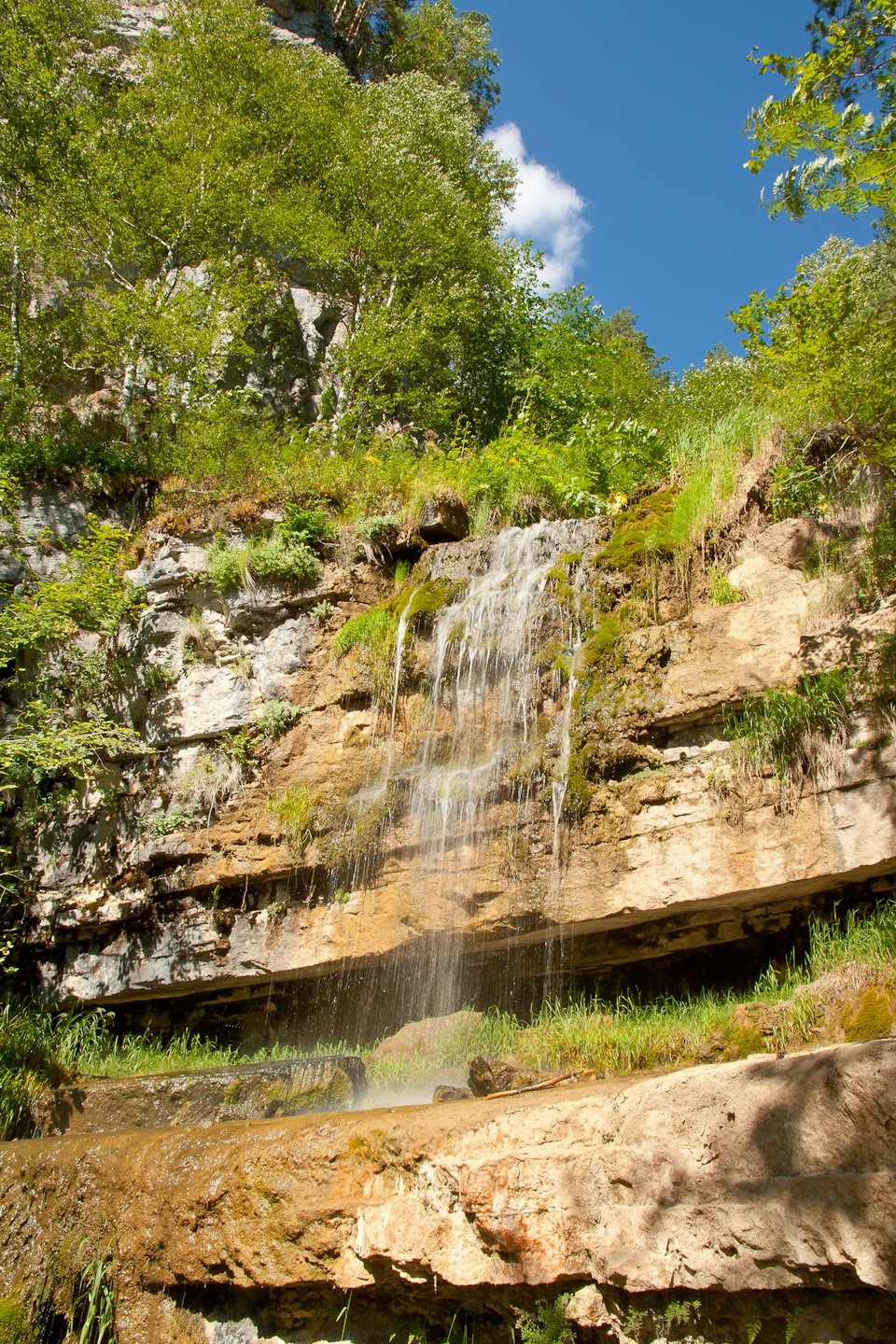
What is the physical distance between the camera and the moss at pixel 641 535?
8695mm

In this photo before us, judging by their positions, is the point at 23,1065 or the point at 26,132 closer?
the point at 23,1065

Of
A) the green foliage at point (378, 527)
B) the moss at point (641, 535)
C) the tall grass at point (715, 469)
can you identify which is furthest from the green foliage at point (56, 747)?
the tall grass at point (715, 469)

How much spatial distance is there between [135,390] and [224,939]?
1070 centimetres

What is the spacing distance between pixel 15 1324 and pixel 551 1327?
332 centimetres

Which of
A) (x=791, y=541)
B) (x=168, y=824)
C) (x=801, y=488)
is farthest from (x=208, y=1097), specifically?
(x=801, y=488)

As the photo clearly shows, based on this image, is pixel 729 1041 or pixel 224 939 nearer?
pixel 729 1041

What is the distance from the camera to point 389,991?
8562mm

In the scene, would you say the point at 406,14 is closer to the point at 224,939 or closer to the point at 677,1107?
the point at 224,939

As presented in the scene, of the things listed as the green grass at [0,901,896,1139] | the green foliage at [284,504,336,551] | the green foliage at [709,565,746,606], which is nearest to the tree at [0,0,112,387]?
the green foliage at [284,504,336,551]

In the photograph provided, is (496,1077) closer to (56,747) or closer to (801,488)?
(801,488)

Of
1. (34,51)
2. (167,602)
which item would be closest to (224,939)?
(167,602)

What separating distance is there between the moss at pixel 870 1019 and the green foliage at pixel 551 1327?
86.1 inches

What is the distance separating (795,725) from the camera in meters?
6.65

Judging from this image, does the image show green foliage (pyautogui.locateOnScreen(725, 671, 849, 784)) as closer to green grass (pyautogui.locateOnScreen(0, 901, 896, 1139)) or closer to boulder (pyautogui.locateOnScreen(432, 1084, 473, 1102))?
green grass (pyautogui.locateOnScreen(0, 901, 896, 1139))
